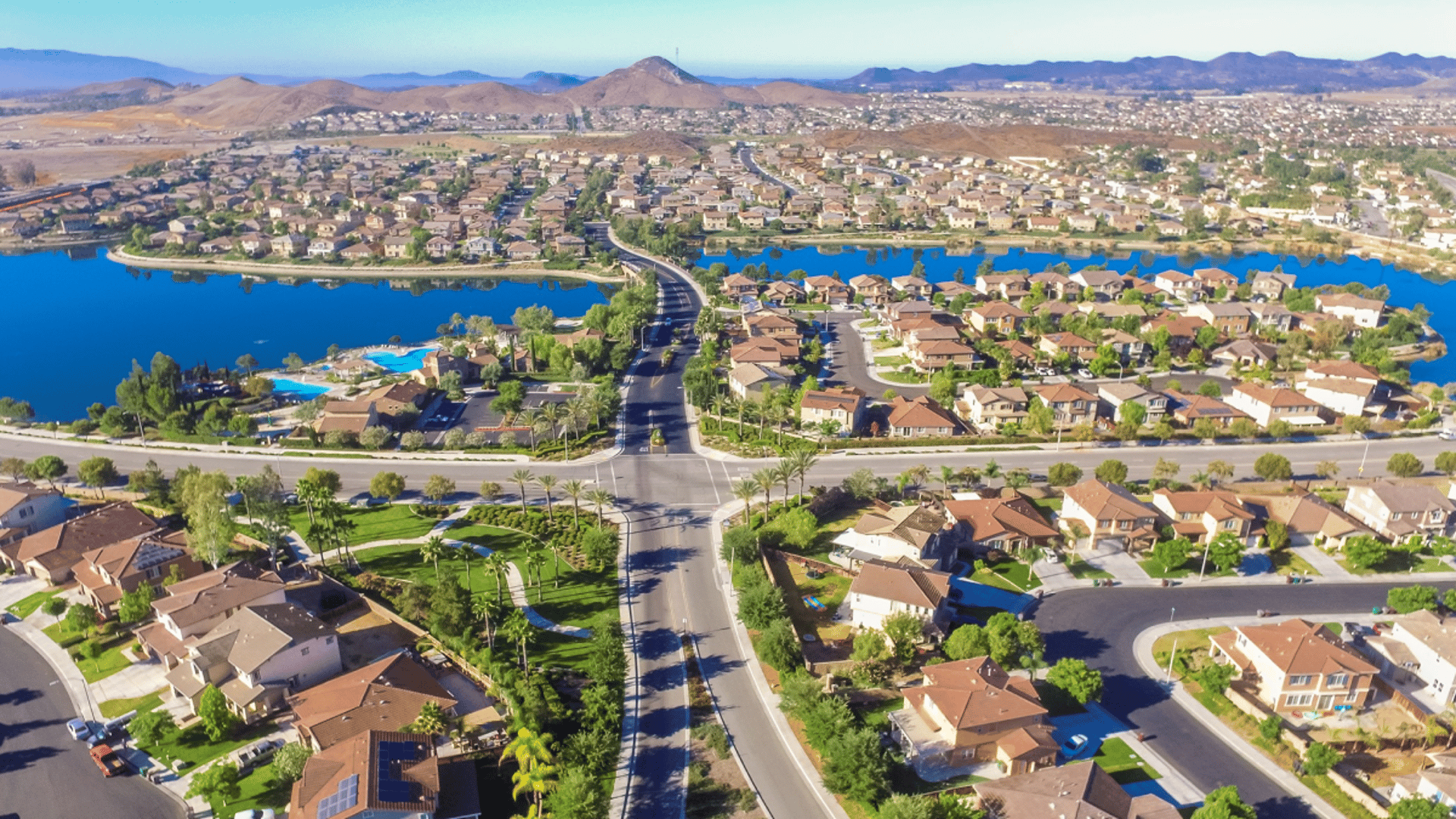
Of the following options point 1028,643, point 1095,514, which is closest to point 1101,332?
point 1095,514

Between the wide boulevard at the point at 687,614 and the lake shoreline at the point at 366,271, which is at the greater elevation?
the lake shoreline at the point at 366,271

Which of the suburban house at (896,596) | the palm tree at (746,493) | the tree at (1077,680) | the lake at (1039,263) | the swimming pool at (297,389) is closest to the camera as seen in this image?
the tree at (1077,680)

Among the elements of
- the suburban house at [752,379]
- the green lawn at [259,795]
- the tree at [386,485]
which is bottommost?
the green lawn at [259,795]

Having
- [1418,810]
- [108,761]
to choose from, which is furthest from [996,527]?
[108,761]

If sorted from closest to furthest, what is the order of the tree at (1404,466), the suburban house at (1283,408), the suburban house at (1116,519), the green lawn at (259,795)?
1. the green lawn at (259,795)
2. the suburban house at (1116,519)
3. the tree at (1404,466)
4. the suburban house at (1283,408)

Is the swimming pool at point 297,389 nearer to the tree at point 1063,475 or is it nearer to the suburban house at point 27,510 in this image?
the suburban house at point 27,510

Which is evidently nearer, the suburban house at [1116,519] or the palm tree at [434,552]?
the palm tree at [434,552]

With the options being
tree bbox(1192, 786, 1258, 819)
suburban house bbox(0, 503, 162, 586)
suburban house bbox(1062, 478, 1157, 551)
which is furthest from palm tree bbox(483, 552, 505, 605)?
suburban house bbox(1062, 478, 1157, 551)

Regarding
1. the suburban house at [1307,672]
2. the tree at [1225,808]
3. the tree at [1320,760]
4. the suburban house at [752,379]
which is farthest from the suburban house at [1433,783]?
the suburban house at [752,379]

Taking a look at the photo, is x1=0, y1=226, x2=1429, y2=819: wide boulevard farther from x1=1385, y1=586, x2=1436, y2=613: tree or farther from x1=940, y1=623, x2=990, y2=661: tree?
x1=940, y1=623, x2=990, y2=661: tree
